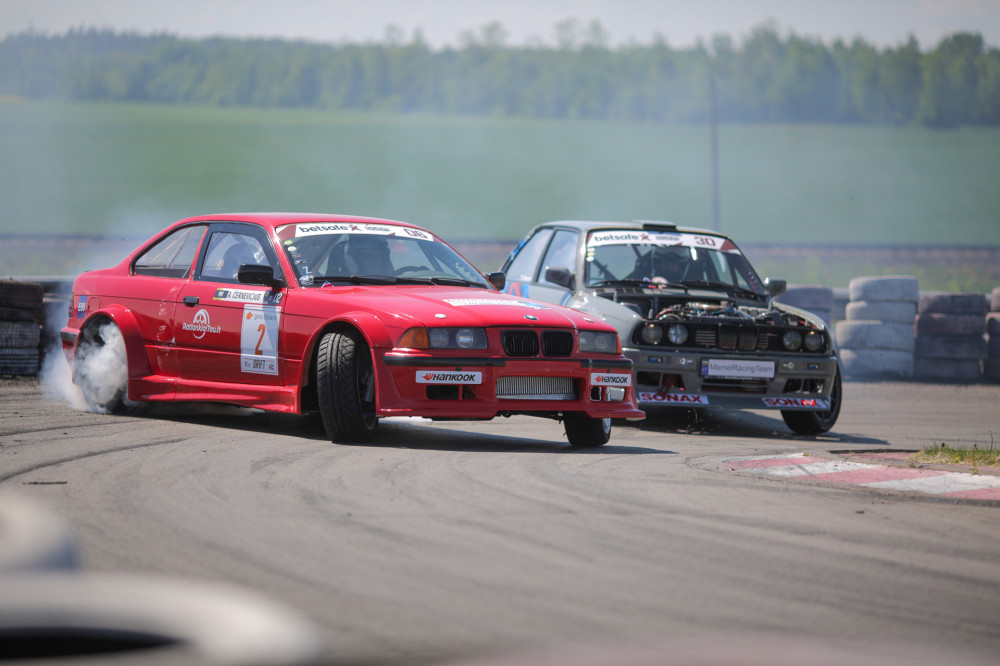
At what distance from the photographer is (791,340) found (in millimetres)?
10258

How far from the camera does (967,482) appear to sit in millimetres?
6480

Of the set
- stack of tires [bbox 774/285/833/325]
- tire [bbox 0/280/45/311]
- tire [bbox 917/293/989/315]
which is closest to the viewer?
tire [bbox 0/280/45/311]

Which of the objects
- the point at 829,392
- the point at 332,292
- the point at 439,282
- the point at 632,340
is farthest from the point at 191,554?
the point at 829,392

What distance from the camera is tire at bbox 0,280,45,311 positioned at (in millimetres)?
12258

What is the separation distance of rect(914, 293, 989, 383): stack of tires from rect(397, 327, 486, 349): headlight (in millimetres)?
10505

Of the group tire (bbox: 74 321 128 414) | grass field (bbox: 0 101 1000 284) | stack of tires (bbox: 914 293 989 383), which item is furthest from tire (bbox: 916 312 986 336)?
grass field (bbox: 0 101 1000 284)

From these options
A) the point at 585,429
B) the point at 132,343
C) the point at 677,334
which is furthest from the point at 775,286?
the point at 132,343

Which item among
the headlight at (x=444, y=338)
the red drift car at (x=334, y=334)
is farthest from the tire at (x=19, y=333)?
the headlight at (x=444, y=338)

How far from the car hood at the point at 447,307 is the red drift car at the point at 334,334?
0.01 metres

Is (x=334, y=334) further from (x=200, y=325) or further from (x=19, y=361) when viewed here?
(x=19, y=361)

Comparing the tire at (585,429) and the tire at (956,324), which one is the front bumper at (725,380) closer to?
the tire at (585,429)

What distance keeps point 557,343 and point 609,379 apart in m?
0.43

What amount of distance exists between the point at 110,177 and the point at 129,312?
5759 centimetres

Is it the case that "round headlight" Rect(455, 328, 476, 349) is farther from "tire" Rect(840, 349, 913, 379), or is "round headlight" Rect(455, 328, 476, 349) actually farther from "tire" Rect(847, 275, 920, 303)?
"tire" Rect(840, 349, 913, 379)
